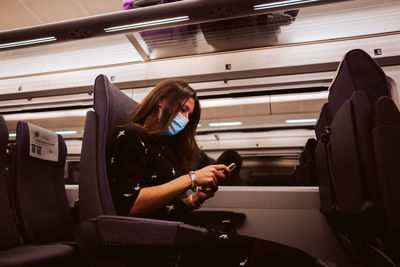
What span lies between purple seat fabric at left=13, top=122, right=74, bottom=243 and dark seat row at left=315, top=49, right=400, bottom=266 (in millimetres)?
1728

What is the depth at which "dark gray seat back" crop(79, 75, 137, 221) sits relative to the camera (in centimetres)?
97

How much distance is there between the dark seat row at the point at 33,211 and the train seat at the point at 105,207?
512 mm

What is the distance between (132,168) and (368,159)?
2.66 feet

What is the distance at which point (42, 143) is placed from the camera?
6.39ft

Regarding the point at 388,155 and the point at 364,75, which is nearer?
the point at 388,155

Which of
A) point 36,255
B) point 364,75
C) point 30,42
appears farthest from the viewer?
point 30,42

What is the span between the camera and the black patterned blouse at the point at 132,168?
1.03 m

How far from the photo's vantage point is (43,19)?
11.8 feet

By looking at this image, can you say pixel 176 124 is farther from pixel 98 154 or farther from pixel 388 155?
pixel 388 155

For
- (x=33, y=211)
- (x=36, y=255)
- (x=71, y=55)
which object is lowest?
(x=36, y=255)

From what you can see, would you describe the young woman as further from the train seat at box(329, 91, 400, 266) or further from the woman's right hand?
the train seat at box(329, 91, 400, 266)

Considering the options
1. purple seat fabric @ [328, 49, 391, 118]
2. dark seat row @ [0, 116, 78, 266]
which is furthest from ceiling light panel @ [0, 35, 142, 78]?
purple seat fabric @ [328, 49, 391, 118]

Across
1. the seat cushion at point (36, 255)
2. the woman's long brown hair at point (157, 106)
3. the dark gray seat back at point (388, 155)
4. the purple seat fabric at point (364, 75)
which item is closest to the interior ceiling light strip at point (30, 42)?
the woman's long brown hair at point (157, 106)

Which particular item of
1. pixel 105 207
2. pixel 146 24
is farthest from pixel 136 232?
pixel 146 24
